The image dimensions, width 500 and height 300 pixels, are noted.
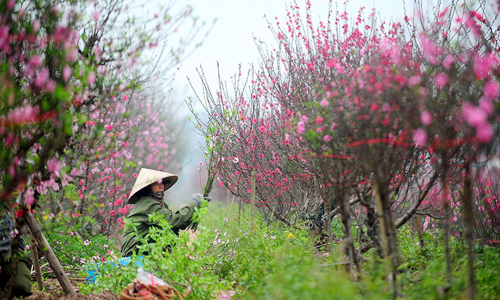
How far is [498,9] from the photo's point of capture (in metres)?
3.63

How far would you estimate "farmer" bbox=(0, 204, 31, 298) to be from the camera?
369cm

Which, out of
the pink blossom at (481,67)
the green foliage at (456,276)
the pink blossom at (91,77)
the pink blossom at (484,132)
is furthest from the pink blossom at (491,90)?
the pink blossom at (91,77)

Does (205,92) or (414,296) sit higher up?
(205,92)

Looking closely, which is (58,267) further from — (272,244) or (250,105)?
(250,105)

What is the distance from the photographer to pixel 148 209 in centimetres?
551

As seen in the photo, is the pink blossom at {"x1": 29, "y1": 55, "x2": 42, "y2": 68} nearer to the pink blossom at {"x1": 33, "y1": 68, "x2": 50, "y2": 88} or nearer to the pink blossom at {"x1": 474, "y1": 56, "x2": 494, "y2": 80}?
the pink blossom at {"x1": 33, "y1": 68, "x2": 50, "y2": 88}

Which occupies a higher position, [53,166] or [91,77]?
[91,77]

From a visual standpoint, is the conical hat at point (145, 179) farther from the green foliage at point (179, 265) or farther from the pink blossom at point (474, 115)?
the pink blossom at point (474, 115)

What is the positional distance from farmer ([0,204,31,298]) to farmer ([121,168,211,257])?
1.41 metres

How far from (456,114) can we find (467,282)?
1.14 metres

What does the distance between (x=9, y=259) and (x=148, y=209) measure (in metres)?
1.89

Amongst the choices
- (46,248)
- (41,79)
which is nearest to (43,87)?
(41,79)

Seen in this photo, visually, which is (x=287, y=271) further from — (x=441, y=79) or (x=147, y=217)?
(x=147, y=217)

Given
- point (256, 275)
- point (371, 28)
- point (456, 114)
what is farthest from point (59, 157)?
point (371, 28)
